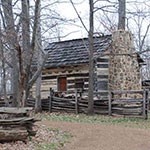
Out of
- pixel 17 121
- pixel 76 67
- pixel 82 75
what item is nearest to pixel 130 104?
pixel 82 75

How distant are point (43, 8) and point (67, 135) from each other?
16.9 feet

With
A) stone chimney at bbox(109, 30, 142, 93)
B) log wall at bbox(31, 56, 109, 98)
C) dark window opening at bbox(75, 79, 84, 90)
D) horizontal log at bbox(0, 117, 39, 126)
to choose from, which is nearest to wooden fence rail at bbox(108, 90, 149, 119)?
log wall at bbox(31, 56, 109, 98)

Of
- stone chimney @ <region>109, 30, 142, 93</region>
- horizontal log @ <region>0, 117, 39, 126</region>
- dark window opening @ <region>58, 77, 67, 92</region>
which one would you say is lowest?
horizontal log @ <region>0, 117, 39, 126</region>

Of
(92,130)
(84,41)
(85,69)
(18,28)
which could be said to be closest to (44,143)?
(92,130)

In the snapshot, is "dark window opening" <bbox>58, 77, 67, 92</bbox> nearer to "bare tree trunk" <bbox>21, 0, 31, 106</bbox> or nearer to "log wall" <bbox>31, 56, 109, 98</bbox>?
"log wall" <bbox>31, 56, 109, 98</bbox>

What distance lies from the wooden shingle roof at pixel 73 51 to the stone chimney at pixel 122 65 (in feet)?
2.66

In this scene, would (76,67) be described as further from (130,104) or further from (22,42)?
(22,42)

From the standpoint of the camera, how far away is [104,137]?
38.8 ft

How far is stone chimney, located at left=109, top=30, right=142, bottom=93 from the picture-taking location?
24266 mm

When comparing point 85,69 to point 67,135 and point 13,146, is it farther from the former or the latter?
point 13,146

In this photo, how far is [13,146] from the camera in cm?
988

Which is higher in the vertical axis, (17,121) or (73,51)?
(73,51)

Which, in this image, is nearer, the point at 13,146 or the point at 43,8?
the point at 13,146

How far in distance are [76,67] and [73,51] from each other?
176 centimetres
